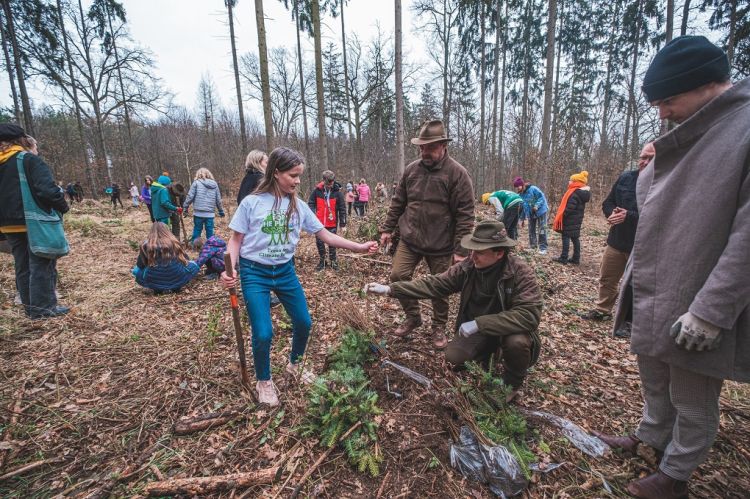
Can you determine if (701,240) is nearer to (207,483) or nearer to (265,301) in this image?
(265,301)

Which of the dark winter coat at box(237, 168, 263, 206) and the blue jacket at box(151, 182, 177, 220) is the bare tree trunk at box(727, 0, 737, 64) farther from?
the blue jacket at box(151, 182, 177, 220)

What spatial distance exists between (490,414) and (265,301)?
193cm

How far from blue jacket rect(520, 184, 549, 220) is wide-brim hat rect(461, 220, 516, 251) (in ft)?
22.0

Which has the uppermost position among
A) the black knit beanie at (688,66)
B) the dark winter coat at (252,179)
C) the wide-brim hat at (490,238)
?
the black knit beanie at (688,66)

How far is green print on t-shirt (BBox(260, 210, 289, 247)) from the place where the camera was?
2.60 meters

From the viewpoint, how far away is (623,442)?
7.41 ft

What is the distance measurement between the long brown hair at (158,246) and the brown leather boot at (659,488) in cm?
592

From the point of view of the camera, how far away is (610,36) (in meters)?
21.9

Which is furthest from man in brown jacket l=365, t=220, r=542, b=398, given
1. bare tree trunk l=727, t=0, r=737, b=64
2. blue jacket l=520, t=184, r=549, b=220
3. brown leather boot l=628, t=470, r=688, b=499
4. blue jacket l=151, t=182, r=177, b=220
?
bare tree trunk l=727, t=0, r=737, b=64

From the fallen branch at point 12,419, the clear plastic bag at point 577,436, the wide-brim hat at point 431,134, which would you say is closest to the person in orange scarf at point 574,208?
the wide-brim hat at point 431,134

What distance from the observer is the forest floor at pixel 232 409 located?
205 centimetres

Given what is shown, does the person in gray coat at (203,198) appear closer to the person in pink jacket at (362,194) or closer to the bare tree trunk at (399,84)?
the bare tree trunk at (399,84)

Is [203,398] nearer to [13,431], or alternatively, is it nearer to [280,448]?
[280,448]

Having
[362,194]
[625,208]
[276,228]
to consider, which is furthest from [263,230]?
[362,194]
